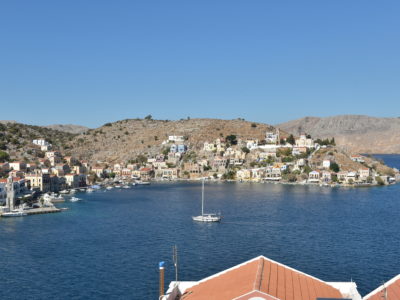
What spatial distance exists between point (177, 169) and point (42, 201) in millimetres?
59201

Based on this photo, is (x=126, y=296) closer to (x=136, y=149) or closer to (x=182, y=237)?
(x=182, y=237)

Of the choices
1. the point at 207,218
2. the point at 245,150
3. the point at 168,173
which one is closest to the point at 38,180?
the point at 207,218

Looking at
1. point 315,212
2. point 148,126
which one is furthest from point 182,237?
point 148,126

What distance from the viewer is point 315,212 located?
61.4 m

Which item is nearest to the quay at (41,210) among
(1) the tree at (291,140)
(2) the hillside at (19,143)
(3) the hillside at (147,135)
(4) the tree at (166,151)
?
(2) the hillside at (19,143)

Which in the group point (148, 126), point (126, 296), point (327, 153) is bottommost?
point (126, 296)

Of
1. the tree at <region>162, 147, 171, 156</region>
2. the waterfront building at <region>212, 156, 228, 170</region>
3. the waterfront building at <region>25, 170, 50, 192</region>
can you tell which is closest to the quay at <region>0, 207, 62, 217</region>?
the waterfront building at <region>25, 170, 50, 192</region>

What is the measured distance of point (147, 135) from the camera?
158875 mm

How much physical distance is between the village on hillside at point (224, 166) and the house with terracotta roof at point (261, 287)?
7080 cm

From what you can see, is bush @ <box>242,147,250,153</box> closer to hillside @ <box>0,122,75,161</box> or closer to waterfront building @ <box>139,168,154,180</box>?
waterfront building @ <box>139,168,154,180</box>

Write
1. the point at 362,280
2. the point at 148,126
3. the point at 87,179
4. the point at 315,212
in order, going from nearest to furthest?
the point at 362,280, the point at 315,212, the point at 87,179, the point at 148,126

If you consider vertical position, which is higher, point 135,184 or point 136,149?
point 136,149

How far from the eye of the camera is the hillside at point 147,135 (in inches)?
5792

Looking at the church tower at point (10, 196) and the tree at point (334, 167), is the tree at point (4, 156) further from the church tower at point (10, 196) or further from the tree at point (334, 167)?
the tree at point (334, 167)
